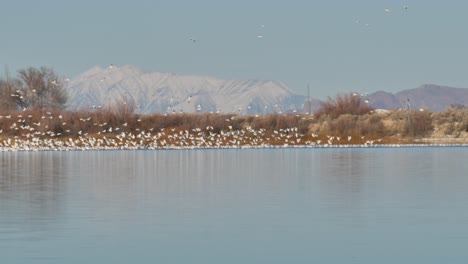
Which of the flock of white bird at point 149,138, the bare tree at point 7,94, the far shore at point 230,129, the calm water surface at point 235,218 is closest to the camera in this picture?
the calm water surface at point 235,218

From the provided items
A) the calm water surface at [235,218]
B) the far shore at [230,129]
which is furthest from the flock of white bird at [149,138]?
the calm water surface at [235,218]

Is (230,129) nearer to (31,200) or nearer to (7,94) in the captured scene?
(7,94)

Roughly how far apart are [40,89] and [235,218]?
250 ft

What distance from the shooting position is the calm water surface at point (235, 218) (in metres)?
14.5

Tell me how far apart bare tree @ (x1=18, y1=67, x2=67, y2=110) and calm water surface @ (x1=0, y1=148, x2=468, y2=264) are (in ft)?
199

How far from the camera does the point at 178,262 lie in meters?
13.8

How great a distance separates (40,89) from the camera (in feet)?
303

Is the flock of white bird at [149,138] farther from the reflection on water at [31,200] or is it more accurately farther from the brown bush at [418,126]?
the reflection on water at [31,200]

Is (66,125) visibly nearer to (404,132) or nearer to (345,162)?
(404,132)

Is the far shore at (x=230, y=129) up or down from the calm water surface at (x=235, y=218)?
up

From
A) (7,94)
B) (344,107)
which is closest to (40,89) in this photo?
(7,94)

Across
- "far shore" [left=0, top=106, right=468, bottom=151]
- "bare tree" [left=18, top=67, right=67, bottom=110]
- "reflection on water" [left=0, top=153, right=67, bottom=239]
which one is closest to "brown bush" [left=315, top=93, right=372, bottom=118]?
"far shore" [left=0, top=106, right=468, bottom=151]

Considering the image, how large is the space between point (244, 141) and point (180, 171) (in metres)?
37.9

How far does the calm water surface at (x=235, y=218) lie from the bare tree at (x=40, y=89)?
6077 cm
